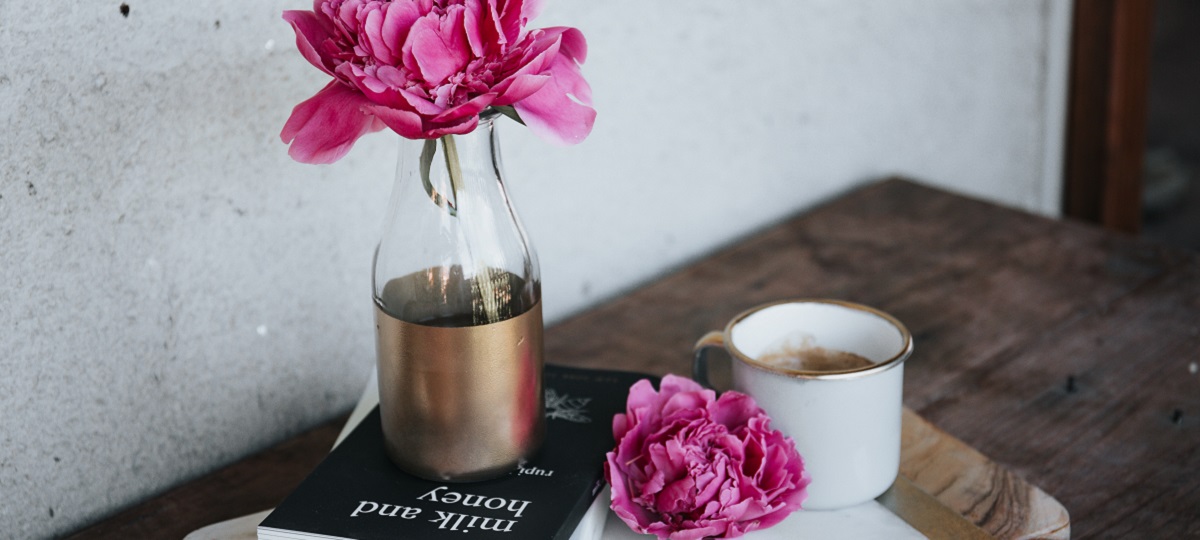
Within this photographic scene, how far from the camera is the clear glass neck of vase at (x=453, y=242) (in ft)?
1.71

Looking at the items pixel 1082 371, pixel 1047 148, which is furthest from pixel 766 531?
pixel 1047 148

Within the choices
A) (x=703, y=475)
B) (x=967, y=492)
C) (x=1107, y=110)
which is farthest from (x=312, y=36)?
(x=1107, y=110)

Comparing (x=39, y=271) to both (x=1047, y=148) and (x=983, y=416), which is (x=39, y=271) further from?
(x=1047, y=148)

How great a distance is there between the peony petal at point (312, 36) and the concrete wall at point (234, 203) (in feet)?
0.58

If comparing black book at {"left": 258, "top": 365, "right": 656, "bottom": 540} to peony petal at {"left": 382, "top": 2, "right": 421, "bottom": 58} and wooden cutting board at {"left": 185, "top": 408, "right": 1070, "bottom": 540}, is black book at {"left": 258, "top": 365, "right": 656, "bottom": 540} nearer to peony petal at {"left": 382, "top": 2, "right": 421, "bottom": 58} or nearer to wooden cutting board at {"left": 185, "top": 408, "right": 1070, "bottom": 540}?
wooden cutting board at {"left": 185, "top": 408, "right": 1070, "bottom": 540}

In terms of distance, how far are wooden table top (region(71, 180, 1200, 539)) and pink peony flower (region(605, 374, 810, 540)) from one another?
0.20 metres

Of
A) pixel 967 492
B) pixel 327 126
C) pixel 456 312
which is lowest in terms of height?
pixel 967 492

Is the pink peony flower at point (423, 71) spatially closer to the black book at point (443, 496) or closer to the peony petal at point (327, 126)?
the peony petal at point (327, 126)

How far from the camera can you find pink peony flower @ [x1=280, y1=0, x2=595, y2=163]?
0.45m

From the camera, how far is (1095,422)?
72cm

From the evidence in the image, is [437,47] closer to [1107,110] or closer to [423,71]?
[423,71]

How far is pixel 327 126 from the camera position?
1.58 ft

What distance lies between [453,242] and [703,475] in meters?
0.17

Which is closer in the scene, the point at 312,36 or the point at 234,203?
the point at 312,36
